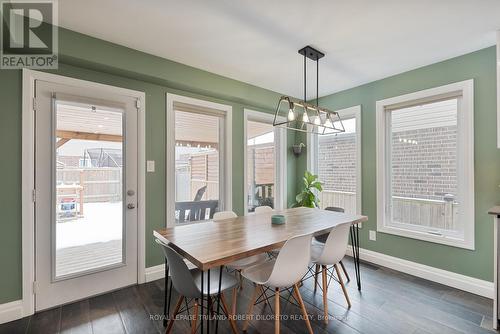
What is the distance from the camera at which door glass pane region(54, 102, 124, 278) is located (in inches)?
92.5

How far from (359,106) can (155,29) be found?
3000 mm

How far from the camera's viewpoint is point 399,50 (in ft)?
8.55

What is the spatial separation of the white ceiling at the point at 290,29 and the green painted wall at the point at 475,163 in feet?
0.55

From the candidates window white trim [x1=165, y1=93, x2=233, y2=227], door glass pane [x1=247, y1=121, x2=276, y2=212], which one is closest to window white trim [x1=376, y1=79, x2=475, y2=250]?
door glass pane [x1=247, y1=121, x2=276, y2=212]

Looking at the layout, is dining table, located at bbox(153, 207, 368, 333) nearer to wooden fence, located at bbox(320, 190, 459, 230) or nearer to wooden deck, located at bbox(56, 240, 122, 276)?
wooden deck, located at bbox(56, 240, 122, 276)

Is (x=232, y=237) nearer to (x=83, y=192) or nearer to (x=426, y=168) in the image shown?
(x=83, y=192)

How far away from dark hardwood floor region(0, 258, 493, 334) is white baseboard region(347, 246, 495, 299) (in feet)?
0.30

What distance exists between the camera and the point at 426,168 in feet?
10.0

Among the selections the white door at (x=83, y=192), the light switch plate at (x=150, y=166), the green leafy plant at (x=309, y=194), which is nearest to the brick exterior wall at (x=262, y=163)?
the green leafy plant at (x=309, y=194)

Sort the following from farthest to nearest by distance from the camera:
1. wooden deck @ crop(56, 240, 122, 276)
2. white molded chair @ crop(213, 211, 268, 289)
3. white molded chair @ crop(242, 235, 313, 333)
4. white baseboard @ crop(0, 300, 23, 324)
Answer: wooden deck @ crop(56, 240, 122, 276)
white molded chair @ crop(213, 211, 268, 289)
white baseboard @ crop(0, 300, 23, 324)
white molded chair @ crop(242, 235, 313, 333)

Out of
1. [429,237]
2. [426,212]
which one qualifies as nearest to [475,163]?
[426,212]

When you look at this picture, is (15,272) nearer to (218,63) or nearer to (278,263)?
(278,263)

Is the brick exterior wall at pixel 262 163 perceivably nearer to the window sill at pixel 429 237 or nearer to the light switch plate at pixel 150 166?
the light switch plate at pixel 150 166

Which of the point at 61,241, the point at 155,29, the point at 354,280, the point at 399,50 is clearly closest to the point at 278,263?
the point at 354,280
